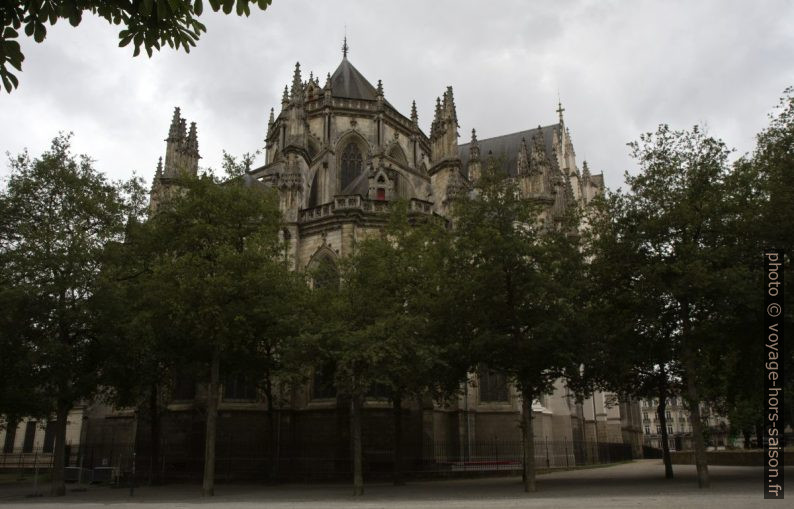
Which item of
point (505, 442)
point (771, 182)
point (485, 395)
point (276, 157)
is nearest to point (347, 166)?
point (276, 157)

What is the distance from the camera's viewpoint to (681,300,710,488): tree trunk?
59.2 feet

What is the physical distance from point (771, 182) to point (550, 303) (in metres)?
7.80

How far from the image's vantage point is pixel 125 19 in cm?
471

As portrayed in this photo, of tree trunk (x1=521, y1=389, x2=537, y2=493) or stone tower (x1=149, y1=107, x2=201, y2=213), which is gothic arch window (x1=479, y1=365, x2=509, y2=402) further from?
stone tower (x1=149, y1=107, x2=201, y2=213)

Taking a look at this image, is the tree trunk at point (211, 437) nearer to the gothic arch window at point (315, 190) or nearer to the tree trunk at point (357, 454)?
the tree trunk at point (357, 454)

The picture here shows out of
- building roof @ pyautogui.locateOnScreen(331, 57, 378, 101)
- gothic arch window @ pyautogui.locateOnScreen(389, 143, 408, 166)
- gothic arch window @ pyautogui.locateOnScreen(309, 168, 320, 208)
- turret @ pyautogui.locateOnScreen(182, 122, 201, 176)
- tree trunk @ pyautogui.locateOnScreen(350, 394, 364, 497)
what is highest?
building roof @ pyautogui.locateOnScreen(331, 57, 378, 101)

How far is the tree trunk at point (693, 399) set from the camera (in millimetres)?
18056

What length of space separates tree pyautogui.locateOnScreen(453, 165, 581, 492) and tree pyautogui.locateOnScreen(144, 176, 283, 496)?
677 centimetres

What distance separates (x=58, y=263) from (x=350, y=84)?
2877 centimetres

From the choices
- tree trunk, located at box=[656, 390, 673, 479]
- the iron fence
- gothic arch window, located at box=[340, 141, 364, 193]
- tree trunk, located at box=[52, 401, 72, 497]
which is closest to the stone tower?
gothic arch window, located at box=[340, 141, 364, 193]

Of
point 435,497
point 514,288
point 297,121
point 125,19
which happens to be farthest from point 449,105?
point 125,19

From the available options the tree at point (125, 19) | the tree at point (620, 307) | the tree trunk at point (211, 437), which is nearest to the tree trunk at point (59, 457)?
the tree trunk at point (211, 437)

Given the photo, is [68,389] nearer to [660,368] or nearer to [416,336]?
[416,336]

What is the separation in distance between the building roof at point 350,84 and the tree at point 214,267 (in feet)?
68.6
